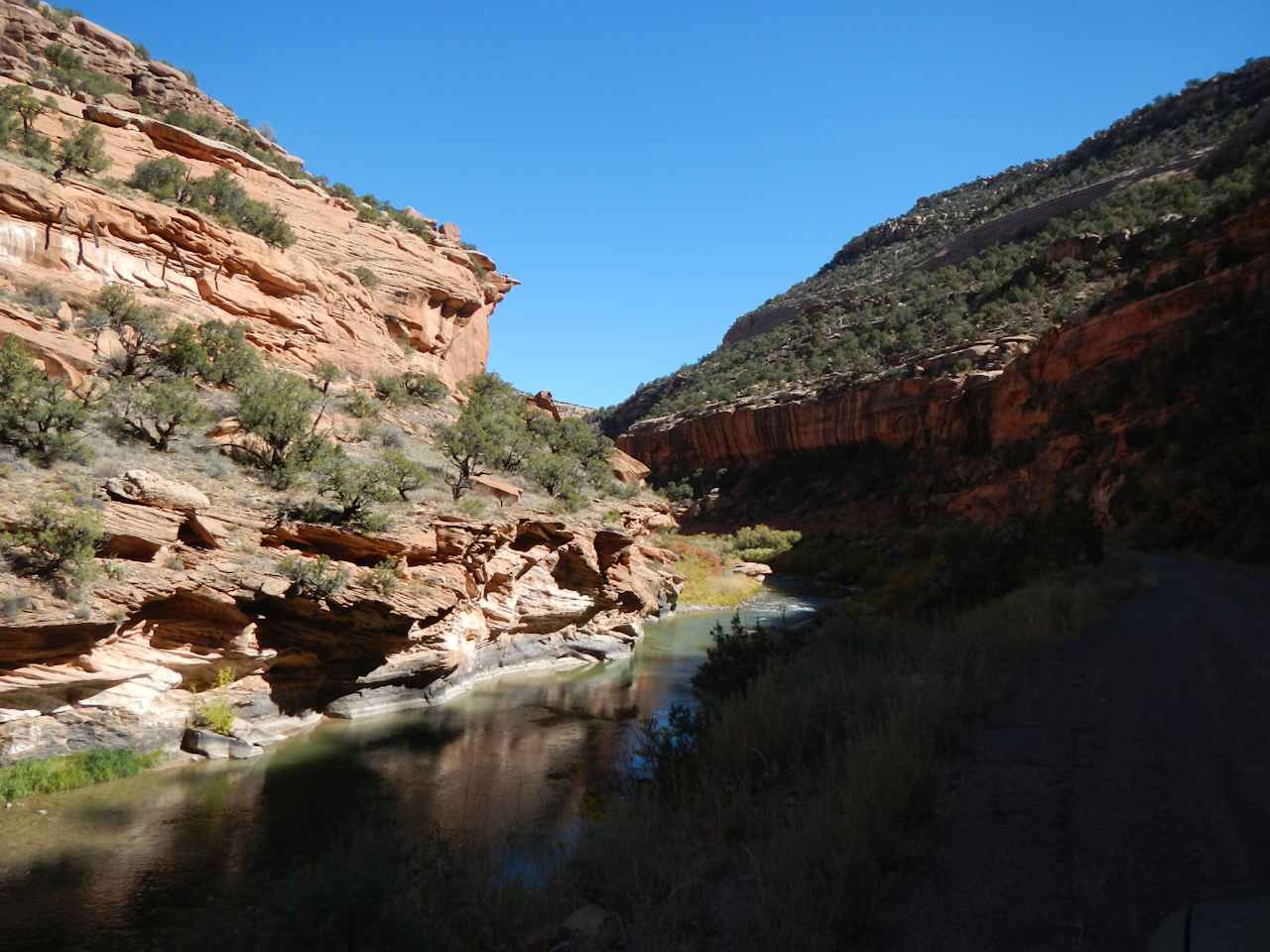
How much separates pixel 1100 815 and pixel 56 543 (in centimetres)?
1167

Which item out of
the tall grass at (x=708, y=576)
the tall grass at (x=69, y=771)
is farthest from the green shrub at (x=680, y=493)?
the tall grass at (x=69, y=771)

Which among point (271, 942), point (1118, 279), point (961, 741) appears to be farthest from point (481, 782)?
point (1118, 279)

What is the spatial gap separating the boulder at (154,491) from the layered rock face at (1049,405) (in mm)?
23370

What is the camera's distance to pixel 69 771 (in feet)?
30.7

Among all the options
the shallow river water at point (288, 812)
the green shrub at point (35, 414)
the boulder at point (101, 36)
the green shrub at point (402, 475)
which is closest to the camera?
the shallow river water at point (288, 812)

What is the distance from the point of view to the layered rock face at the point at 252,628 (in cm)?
960

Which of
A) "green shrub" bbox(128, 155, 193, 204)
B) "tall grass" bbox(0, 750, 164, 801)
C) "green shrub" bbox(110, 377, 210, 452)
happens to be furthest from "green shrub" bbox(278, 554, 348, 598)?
"green shrub" bbox(128, 155, 193, 204)

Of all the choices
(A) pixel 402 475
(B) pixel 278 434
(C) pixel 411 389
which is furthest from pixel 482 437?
(B) pixel 278 434

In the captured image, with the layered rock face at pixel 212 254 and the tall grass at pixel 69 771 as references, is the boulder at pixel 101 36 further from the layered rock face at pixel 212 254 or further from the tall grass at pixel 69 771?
the tall grass at pixel 69 771

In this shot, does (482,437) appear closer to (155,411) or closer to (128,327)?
(155,411)

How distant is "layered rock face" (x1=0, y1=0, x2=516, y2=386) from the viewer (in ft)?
54.2

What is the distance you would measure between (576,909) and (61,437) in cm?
1192

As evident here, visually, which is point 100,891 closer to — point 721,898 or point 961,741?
point 721,898

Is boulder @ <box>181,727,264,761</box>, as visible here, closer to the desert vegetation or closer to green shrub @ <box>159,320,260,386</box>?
green shrub @ <box>159,320,260,386</box>
